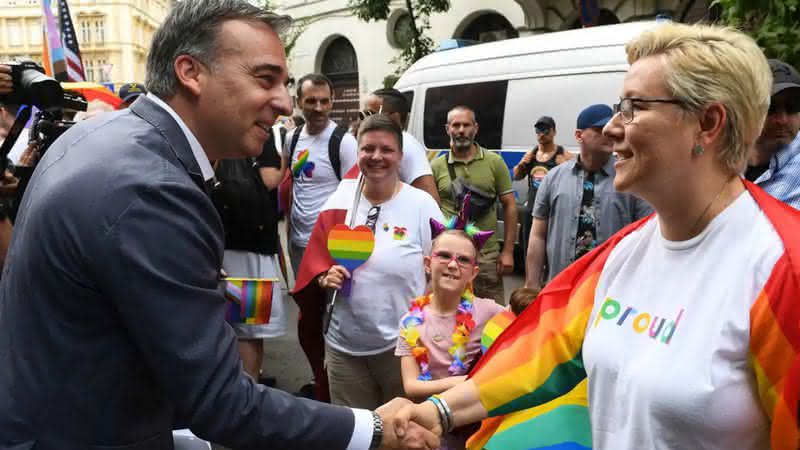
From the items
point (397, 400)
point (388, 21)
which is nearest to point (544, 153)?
point (397, 400)

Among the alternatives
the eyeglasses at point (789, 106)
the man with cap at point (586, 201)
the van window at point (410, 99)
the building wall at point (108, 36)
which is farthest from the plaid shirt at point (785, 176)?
the building wall at point (108, 36)

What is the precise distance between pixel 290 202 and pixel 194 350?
3720mm

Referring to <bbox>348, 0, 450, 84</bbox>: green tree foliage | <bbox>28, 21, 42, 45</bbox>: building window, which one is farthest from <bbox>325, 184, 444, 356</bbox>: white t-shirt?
<bbox>28, 21, 42, 45</bbox>: building window

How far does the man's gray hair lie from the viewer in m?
1.88

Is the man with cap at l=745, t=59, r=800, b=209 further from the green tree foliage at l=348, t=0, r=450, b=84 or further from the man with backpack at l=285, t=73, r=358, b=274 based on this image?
the green tree foliage at l=348, t=0, r=450, b=84

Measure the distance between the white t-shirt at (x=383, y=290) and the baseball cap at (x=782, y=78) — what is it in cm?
174

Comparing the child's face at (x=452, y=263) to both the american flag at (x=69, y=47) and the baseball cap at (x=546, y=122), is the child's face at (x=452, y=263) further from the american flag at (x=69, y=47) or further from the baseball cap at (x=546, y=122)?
the american flag at (x=69, y=47)

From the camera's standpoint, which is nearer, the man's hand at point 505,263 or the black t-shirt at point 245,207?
the black t-shirt at point 245,207

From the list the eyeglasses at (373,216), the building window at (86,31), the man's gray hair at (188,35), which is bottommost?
the eyeglasses at (373,216)

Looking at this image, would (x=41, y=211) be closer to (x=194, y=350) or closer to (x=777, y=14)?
(x=194, y=350)

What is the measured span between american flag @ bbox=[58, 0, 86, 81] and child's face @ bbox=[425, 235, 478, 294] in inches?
438

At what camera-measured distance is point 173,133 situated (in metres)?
1.79

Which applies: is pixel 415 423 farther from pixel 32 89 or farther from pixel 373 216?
pixel 32 89

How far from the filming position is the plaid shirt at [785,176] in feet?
10.4
